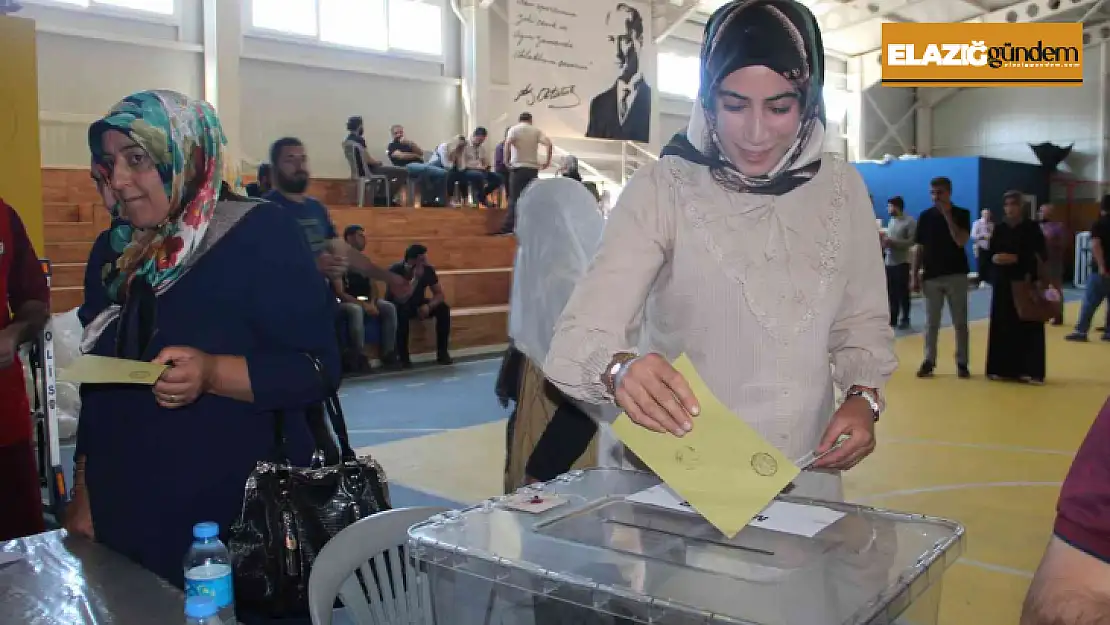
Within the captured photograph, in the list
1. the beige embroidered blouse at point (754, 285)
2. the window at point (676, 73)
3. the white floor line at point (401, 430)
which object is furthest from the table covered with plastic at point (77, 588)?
the window at point (676, 73)

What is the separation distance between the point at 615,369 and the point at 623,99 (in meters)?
10.3

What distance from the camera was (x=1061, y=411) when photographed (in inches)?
227

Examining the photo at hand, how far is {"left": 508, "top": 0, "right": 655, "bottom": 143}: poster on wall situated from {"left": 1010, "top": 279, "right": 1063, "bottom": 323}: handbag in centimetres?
482

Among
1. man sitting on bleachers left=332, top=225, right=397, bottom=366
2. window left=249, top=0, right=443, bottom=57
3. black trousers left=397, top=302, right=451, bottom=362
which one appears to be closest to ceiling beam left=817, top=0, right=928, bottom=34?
window left=249, top=0, right=443, bottom=57

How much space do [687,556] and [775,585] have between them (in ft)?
0.37

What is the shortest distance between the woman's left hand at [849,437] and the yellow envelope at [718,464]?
0.32m

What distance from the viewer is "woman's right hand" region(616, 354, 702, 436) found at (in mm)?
1003

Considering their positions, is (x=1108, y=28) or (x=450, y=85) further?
(x=1108, y=28)

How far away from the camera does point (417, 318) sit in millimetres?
8211

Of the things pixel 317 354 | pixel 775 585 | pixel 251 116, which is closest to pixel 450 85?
pixel 251 116

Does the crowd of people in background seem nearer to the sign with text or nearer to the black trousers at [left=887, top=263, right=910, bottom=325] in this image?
the black trousers at [left=887, top=263, right=910, bottom=325]

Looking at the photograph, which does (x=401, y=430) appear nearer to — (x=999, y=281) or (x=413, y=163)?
(x=999, y=281)

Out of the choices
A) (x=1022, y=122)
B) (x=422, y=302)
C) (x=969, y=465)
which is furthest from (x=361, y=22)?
(x=1022, y=122)

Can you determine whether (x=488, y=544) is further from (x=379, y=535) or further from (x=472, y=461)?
(x=472, y=461)
